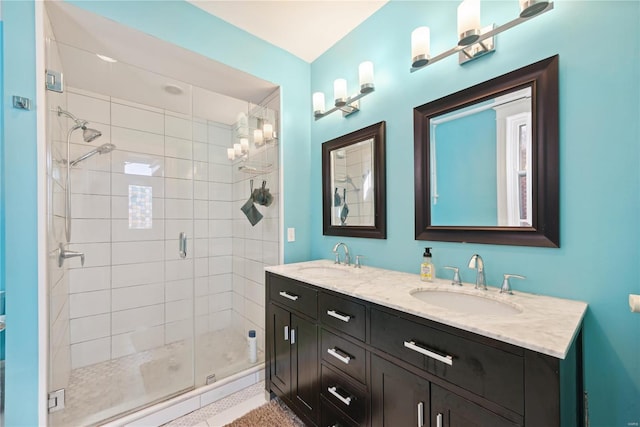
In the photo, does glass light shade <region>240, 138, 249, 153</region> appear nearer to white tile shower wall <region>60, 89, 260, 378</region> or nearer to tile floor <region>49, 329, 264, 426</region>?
white tile shower wall <region>60, 89, 260, 378</region>

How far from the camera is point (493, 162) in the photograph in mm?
1217

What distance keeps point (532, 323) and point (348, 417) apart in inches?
35.4

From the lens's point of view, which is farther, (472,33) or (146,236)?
(146,236)

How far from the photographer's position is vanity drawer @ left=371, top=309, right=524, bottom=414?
0.73m

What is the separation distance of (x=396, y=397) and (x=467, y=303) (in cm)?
52

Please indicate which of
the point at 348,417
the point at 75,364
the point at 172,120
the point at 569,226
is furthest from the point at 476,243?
the point at 75,364

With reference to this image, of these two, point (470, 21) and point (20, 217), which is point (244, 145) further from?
point (470, 21)

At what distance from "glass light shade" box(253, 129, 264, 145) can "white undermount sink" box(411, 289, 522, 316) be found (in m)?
1.81

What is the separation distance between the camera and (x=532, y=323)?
0.80 metres

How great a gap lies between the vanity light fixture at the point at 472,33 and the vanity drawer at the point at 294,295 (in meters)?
1.35

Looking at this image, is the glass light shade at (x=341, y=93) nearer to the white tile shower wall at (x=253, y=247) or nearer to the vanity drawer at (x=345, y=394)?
the white tile shower wall at (x=253, y=247)

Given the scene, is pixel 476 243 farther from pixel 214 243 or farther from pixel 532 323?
pixel 214 243

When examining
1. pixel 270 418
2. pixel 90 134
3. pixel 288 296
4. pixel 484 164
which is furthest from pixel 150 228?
pixel 484 164

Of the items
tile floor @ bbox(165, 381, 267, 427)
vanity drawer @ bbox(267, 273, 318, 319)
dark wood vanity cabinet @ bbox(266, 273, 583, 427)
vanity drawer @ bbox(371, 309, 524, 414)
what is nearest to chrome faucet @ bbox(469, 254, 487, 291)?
dark wood vanity cabinet @ bbox(266, 273, 583, 427)
